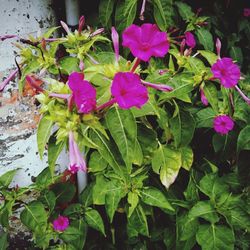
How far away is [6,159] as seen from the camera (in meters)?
1.87

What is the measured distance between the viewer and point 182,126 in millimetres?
1482

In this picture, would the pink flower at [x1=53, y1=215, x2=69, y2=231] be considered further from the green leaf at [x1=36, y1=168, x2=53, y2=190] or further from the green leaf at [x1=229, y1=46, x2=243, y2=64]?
the green leaf at [x1=229, y1=46, x2=243, y2=64]

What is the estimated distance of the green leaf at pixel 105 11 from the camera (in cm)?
167

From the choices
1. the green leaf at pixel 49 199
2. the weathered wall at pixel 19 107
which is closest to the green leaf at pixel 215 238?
the green leaf at pixel 49 199

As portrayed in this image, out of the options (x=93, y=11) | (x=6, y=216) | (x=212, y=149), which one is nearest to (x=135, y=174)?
(x=212, y=149)

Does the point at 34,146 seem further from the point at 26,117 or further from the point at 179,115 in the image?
the point at 179,115

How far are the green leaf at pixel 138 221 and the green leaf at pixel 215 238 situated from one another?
229 mm

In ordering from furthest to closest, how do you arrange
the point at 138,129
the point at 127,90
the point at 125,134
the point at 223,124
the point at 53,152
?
the point at 223,124
the point at 138,129
the point at 53,152
the point at 125,134
the point at 127,90

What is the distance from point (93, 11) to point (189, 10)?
45cm

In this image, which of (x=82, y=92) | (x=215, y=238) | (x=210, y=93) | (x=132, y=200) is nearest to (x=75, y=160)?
(x=82, y=92)

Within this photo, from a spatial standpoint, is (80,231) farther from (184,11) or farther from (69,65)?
(184,11)

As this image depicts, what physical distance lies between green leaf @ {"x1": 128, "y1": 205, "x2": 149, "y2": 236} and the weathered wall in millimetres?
529

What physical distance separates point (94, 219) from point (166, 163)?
43 centimetres

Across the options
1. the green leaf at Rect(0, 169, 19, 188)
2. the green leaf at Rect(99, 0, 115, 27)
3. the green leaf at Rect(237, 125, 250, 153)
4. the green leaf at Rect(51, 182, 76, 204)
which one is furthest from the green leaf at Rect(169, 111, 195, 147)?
the green leaf at Rect(0, 169, 19, 188)
